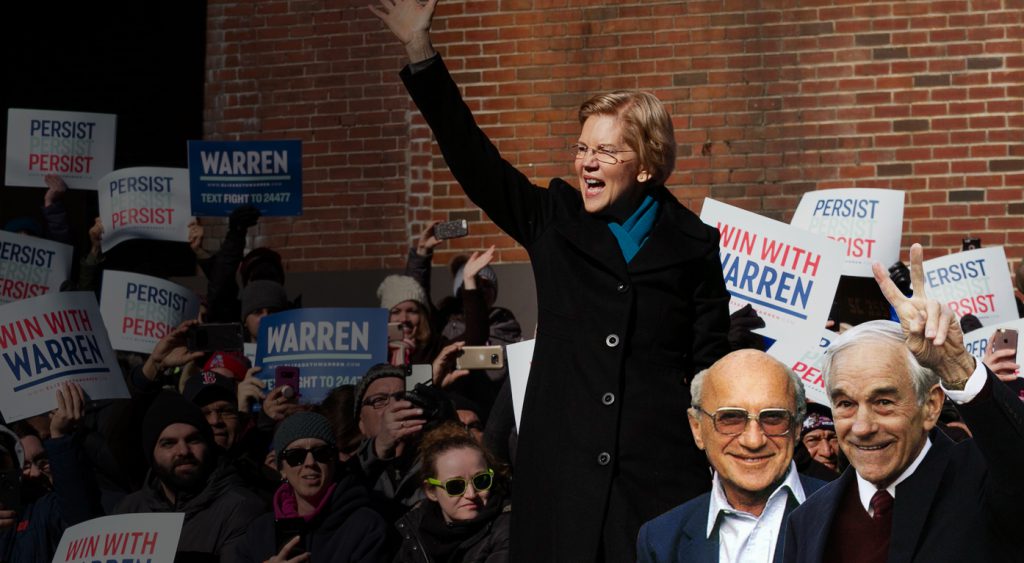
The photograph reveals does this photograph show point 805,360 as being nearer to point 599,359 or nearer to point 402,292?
point 402,292

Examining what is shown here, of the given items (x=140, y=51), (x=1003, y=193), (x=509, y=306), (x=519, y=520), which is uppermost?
(x=140, y=51)

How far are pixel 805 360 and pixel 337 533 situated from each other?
205 cm

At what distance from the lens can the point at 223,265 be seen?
893 cm

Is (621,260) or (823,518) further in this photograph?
(621,260)

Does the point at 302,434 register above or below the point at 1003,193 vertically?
below

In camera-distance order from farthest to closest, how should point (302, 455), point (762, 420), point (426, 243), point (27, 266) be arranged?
point (27, 266)
point (426, 243)
point (302, 455)
point (762, 420)

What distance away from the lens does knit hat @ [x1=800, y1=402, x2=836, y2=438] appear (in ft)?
20.0

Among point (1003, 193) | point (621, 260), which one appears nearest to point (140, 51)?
point (1003, 193)

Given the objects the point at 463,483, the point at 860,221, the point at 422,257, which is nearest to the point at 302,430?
the point at 463,483

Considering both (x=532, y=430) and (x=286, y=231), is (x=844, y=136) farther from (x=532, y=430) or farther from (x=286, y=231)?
(x=532, y=430)

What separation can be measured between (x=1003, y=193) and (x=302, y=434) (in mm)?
5321

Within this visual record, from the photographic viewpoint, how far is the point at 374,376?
6.98 m

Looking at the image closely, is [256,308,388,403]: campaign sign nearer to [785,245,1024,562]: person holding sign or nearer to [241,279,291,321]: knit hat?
[241,279,291,321]: knit hat

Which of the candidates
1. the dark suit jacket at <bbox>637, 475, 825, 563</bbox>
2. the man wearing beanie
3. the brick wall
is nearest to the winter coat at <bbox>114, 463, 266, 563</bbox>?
the man wearing beanie
